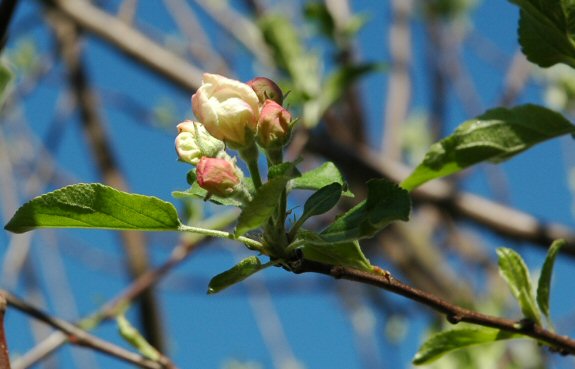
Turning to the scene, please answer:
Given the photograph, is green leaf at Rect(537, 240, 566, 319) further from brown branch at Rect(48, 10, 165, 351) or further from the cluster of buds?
brown branch at Rect(48, 10, 165, 351)

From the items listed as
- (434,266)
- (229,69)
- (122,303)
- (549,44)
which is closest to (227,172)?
(549,44)

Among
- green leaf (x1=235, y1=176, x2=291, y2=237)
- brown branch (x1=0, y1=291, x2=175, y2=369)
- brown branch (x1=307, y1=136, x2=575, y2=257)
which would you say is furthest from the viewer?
brown branch (x1=307, y1=136, x2=575, y2=257)

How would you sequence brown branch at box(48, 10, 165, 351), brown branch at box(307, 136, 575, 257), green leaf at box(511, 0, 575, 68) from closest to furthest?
green leaf at box(511, 0, 575, 68)
brown branch at box(307, 136, 575, 257)
brown branch at box(48, 10, 165, 351)

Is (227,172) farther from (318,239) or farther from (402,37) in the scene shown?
(402,37)

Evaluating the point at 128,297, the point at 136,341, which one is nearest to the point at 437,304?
the point at 136,341

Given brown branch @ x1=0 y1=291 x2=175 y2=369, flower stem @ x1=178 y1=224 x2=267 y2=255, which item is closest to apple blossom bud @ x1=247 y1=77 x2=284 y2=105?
flower stem @ x1=178 y1=224 x2=267 y2=255

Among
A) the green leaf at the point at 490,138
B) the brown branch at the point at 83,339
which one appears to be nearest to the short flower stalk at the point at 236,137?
the green leaf at the point at 490,138

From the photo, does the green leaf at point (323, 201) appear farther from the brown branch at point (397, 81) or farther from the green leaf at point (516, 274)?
the brown branch at point (397, 81)
